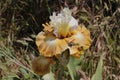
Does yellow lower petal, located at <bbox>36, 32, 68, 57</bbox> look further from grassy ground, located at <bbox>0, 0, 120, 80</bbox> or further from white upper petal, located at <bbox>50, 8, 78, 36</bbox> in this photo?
grassy ground, located at <bbox>0, 0, 120, 80</bbox>

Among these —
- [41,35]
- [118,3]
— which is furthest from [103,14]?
[41,35]

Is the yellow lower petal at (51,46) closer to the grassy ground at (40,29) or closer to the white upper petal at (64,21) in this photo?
the white upper petal at (64,21)

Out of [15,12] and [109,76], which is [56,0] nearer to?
[15,12]

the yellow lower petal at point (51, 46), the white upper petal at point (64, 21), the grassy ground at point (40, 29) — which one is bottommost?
the grassy ground at point (40, 29)

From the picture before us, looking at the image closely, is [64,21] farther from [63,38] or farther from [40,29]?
[40,29]

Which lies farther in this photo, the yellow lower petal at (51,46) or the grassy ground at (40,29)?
the grassy ground at (40,29)

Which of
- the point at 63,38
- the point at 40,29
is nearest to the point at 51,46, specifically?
the point at 63,38

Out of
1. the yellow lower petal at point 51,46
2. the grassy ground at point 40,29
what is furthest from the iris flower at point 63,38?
the grassy ground at point 40,29
